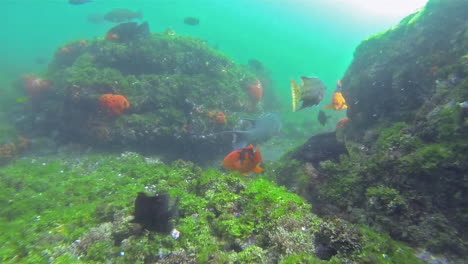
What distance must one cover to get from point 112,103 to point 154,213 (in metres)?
8.61

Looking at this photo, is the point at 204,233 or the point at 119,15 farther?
the point at 119,15

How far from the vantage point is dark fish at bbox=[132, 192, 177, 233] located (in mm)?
3863

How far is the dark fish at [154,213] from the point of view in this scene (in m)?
3.86

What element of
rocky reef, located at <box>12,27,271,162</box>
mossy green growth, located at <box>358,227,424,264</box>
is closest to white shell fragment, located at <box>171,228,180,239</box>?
mossy green growth, located at <box>358,227,424,264</box>

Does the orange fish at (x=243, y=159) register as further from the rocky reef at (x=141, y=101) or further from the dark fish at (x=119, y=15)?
the dark fish at (x=119, y=15)

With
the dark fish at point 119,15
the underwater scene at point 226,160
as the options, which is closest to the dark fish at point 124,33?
the underwater scene at point 226,160

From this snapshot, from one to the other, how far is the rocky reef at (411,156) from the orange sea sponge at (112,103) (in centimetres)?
773

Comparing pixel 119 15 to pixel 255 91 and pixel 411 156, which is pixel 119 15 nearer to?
pixel 255 91

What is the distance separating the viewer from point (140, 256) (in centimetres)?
339

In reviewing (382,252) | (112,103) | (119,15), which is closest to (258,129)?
(112,103)

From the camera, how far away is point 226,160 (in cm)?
580

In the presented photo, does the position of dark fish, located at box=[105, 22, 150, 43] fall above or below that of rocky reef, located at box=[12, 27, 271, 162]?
above

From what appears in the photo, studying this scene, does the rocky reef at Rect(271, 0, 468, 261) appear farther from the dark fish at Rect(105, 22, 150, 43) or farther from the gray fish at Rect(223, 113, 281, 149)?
the dark fish at Rect(105, 22, 150, 43)

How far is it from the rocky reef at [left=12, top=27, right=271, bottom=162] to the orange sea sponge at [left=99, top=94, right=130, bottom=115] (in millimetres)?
41
